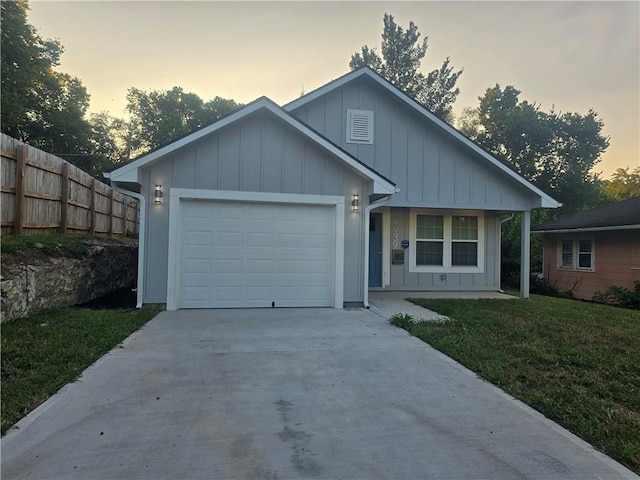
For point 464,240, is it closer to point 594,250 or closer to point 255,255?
point 594,250

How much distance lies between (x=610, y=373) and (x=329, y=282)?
5.00 meters

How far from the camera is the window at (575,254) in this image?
14.3 metres

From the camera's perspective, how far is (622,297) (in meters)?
11.7

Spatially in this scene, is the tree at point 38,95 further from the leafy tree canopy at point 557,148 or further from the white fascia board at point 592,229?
the leafy tree canopy at point 557,148

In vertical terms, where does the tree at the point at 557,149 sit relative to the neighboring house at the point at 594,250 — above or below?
above

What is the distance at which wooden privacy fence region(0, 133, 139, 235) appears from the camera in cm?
682

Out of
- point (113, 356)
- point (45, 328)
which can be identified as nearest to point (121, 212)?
point (45, 328)

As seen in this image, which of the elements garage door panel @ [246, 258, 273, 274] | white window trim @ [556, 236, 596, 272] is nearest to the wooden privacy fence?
garage door panel @ [246, 258, 273, 274]

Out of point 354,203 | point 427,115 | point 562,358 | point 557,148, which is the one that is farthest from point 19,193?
point 557,148

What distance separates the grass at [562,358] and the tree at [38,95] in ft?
67.7

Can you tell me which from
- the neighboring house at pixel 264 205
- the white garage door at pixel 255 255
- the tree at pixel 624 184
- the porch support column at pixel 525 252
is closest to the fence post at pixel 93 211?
the neighboring house at pixel 264 205

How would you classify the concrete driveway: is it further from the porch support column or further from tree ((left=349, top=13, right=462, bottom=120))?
tree ((left=349, top=13, right=462, bottom=120))

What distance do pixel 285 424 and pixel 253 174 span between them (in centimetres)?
565

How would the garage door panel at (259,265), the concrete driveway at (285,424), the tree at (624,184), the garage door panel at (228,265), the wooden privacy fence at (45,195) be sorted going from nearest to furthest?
the concrete driveway at (285,424)
the wooden privacy fence at (45,195)
the garage door panel at (228,265)
the garage door panel at (259,265)
the tree at (624,184)
